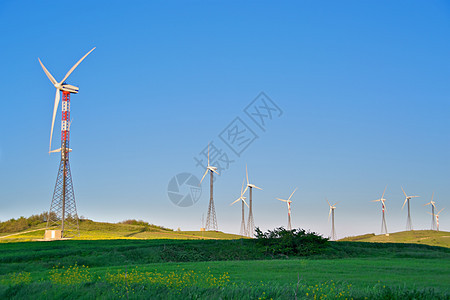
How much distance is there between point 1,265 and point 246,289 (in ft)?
67.7

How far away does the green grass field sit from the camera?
1233 centimetres

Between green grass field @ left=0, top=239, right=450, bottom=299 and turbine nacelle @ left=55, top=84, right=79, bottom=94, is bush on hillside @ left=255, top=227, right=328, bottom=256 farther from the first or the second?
turbine nacelle @ left=55, top=84, right=79, bottom=94

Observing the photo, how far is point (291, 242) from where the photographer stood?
130 ft

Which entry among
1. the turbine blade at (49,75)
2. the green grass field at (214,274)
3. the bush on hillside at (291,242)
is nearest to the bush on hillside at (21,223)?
the turbine blade at (49,75)

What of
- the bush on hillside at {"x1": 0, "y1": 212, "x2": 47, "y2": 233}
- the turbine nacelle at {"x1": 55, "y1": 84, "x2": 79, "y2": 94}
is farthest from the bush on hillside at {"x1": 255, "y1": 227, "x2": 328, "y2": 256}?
the bush on hillside at {"x1": 0, "y1": 212, "x2": 47, "y2": 233}

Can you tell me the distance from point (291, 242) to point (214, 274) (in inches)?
750

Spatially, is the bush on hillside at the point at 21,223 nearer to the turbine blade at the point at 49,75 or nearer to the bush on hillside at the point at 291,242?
the turbine blade at the point at 49,75

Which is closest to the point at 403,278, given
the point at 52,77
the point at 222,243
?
the point at 222,243

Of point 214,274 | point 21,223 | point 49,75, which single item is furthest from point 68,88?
point 214,274

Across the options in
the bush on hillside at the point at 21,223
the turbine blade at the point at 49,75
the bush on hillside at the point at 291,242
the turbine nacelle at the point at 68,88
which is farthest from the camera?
the bush on hillside at the point at 21,223

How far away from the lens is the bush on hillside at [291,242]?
127 feet

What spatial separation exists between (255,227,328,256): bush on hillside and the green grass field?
0.92 m

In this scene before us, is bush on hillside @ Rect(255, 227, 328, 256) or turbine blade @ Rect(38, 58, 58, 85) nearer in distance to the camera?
bush on hillside @ Rect(255, 227, 328, 256)

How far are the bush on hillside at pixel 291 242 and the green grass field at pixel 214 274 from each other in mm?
921
